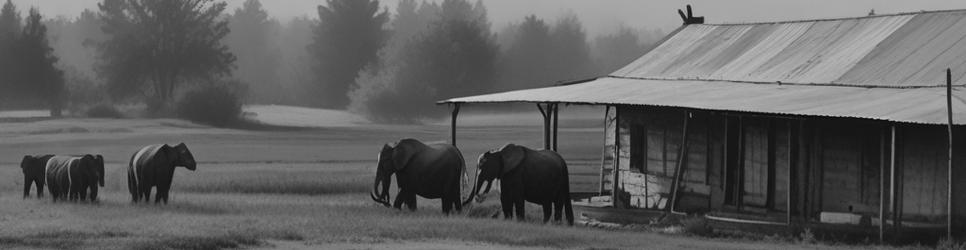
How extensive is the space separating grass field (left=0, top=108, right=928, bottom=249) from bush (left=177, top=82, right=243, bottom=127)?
17259mm

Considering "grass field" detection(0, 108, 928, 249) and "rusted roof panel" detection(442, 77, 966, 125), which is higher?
"rusted roof panel" detection(442, 77, 966, 125)

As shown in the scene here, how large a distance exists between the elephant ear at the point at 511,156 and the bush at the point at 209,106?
52715 millimetres

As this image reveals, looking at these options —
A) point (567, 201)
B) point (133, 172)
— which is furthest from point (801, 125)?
point (133, 172)

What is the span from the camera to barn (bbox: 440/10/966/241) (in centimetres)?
2931

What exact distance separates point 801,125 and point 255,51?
13233 cm

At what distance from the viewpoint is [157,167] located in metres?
35.3

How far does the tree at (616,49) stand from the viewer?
154m

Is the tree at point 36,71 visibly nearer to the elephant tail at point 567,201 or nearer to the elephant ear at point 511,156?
the elephant ear at point 511,156

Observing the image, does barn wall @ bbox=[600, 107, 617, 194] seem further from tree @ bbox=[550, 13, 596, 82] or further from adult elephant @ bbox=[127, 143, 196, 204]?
tree @ bbox=[550, 13, 596, 82]

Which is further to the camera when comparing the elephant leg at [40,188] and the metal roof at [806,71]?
the elephant leg at [40,188]

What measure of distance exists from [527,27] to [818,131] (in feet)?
333

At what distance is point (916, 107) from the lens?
1112 inches

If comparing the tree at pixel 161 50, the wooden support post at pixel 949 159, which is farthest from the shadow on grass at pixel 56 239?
the tree at pixel 161 50

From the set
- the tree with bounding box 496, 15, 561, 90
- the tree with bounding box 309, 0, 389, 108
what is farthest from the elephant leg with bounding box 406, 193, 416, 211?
the tree with bounding box 496, 15, 561, 90
